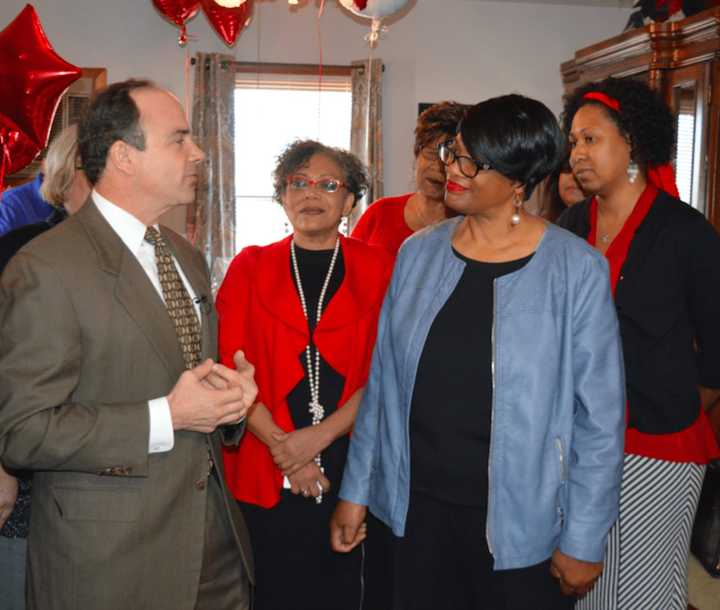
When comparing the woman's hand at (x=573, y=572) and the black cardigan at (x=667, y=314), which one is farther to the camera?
the black cardigan at (x=667, y=314)

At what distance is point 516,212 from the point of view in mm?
1789

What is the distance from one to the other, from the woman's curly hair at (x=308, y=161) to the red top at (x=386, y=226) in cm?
48

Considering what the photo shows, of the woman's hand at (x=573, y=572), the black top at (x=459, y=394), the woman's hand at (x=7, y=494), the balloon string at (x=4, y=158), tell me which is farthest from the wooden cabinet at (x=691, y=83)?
the woman's hand at (x=7, y=494)

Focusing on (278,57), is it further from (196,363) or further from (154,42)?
(196,363)

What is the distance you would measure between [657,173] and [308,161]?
3.43 feet

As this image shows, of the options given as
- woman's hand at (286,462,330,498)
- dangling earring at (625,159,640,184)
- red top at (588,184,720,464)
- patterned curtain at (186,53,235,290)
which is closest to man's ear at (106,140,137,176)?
woman's hand at (286,462,330,498)

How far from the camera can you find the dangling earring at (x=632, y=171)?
225 centimetres

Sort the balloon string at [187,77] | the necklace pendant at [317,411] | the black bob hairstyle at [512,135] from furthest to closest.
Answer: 1. the balloon string at [187,77]
2. the necklace pendant at [317,411]
3. the black bob hairstyle at [512,135]

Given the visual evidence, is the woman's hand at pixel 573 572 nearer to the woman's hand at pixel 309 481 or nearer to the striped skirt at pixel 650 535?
the striped skirt at pixel 650 535

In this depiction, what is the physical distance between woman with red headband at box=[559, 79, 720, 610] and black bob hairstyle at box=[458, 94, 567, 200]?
0.55 metres

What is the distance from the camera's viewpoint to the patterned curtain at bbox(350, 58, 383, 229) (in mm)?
5965

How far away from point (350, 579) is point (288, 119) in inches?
172

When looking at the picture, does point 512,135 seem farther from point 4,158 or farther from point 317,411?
point 4,158

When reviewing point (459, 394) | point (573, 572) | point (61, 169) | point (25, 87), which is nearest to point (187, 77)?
point (25, 87)
